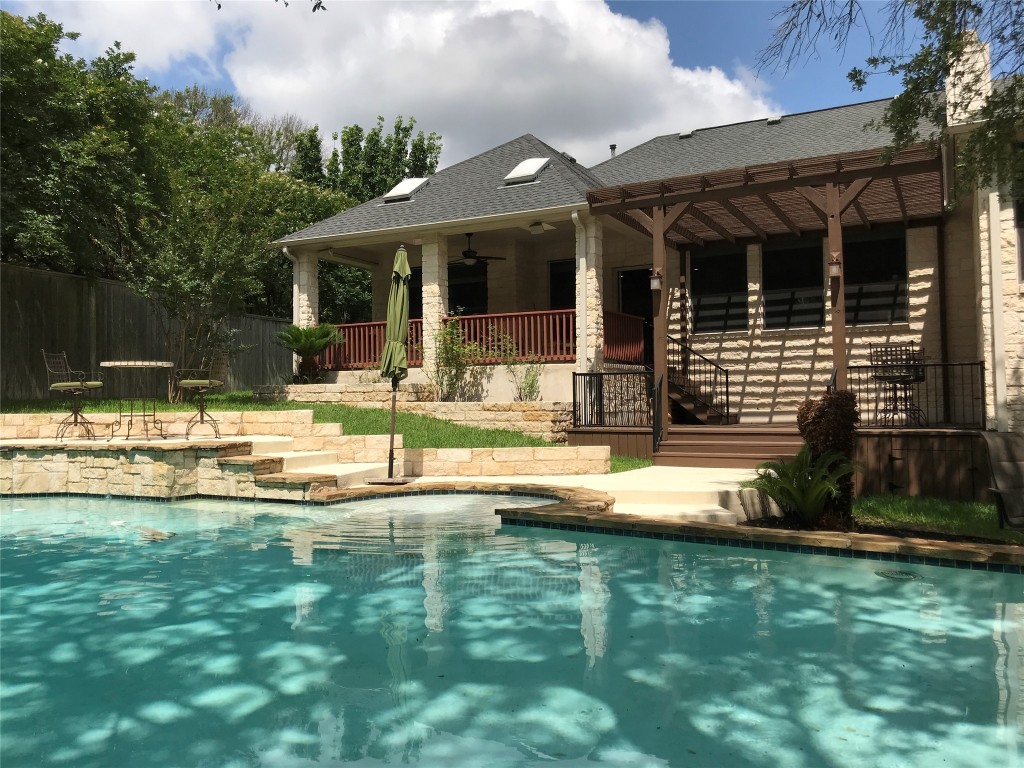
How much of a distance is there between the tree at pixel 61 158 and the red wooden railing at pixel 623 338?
10.2 meters

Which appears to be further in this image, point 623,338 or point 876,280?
point 623,338

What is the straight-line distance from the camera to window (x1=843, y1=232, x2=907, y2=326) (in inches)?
487

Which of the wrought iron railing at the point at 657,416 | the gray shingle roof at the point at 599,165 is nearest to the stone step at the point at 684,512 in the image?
the wrought iron railing at the point at 657,416

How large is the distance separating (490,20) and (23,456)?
10.7 meters

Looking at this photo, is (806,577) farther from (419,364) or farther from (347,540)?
(419,364)

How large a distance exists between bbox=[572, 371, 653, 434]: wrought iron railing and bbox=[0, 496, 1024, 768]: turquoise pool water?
5998mm

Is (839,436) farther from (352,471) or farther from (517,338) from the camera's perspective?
(517,338)

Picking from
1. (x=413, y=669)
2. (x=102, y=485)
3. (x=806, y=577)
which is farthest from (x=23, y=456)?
(x=806, y=577)

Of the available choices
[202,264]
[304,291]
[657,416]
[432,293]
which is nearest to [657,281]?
[657,416]

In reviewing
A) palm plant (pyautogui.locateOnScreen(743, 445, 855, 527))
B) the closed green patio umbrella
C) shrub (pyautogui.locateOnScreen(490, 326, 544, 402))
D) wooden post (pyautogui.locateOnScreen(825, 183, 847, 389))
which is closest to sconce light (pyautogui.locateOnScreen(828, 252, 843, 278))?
wooden post (pyautogui.locateOnScreen(825, 183, 847, 389))

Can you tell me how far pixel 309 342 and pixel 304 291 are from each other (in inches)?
58.4

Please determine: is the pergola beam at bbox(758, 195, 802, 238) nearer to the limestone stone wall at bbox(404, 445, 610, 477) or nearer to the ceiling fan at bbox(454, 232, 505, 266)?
the limestone stone wall at bbox(404, 445, 610, 477)

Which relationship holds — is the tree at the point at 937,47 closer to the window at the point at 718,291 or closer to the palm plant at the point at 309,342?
the window at the point at 718,291

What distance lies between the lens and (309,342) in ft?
49.0
